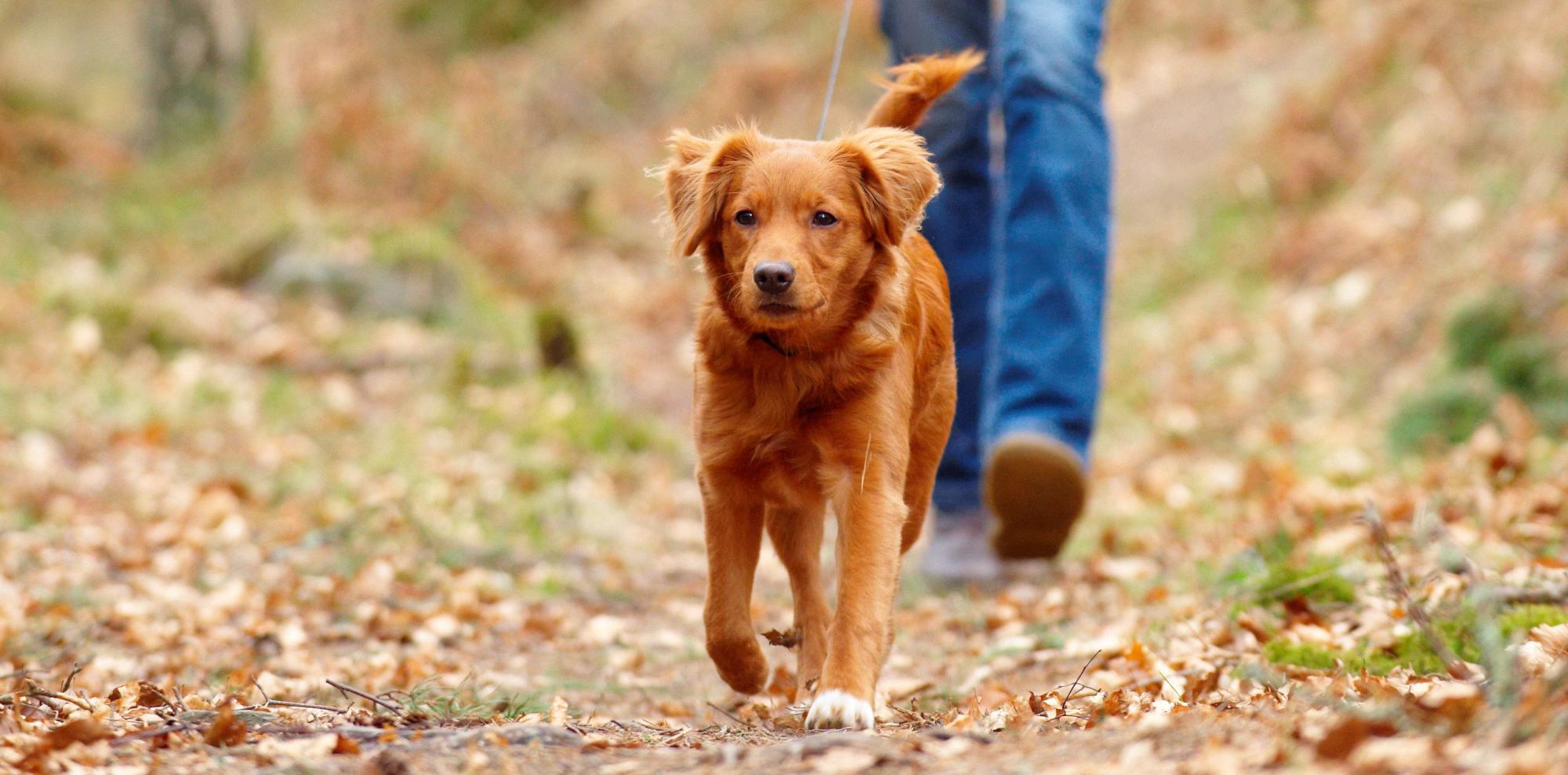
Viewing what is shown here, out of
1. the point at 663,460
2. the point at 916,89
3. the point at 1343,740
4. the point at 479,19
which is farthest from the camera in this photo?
the point at 479,19

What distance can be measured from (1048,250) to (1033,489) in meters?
0.70

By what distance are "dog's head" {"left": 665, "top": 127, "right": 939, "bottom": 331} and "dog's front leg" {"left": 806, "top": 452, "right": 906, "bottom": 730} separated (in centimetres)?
38

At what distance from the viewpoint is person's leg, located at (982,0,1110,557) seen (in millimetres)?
3906

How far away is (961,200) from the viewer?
4.48m

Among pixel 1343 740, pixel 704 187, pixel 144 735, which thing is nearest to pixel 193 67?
pixel 704 187

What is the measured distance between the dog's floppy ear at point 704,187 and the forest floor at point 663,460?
1028 mm

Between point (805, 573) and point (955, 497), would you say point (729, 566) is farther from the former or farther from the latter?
point (955, 497)

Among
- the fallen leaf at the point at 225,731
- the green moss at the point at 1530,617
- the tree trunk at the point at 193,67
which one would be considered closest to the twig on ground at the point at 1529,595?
the green moss at the point at 1530,617

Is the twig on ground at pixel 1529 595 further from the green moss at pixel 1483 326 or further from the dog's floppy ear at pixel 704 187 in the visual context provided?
the green moss at pixel 1483 326

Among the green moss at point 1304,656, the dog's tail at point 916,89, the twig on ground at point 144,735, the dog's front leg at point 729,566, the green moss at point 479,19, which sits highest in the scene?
the green moss at point 479,19

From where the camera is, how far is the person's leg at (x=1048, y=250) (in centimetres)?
391

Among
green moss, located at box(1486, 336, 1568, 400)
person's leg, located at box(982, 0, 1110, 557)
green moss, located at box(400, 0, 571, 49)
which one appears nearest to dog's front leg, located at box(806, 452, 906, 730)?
person's leg, located at box(982, 0, 1110, 557)

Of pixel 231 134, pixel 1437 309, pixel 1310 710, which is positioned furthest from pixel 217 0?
pixel 1310 710

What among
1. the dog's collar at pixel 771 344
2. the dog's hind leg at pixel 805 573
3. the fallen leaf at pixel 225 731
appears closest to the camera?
the fallen leaf at pixel 225 731
